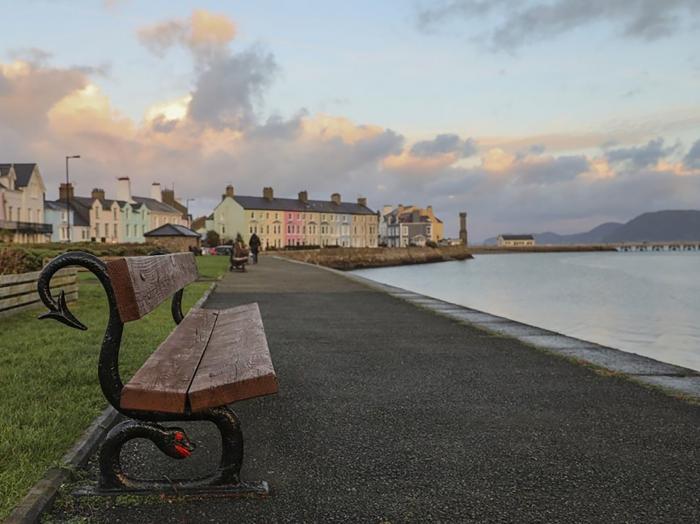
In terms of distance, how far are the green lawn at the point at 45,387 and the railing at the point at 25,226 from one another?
4592cm

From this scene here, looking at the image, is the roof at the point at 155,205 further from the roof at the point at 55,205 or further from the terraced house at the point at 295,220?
the roof at the point at 55,205

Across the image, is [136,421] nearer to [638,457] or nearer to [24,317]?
[638,457]

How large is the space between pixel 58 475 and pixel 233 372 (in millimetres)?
1152

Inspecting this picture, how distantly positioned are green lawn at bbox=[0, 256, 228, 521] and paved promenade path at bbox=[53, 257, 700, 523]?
486 millimetres

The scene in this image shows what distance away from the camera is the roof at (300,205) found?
104 metres

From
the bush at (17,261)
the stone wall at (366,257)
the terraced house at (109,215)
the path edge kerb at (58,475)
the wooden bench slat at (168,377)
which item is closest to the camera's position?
the path edge kerb at (58,475)

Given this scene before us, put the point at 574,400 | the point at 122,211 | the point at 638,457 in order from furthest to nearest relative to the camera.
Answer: the point at 122,211 → the point at 574,400 → the point at 638,457

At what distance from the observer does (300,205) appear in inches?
4456

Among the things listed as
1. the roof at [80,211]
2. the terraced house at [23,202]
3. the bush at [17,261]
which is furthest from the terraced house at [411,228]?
the bush at [17,261]

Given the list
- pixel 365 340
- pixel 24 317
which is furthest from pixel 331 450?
pixel 24 317

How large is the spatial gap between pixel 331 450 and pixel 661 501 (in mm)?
2042

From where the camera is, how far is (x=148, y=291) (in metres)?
3.86

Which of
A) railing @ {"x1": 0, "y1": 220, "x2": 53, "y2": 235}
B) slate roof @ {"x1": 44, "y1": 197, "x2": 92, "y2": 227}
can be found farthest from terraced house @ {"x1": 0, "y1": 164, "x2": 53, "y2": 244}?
slate roof @ {"x1": 44, "y1": 197, "x2": 92, "y2": 227}

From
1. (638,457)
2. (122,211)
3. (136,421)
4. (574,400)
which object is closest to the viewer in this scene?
(136,421)
